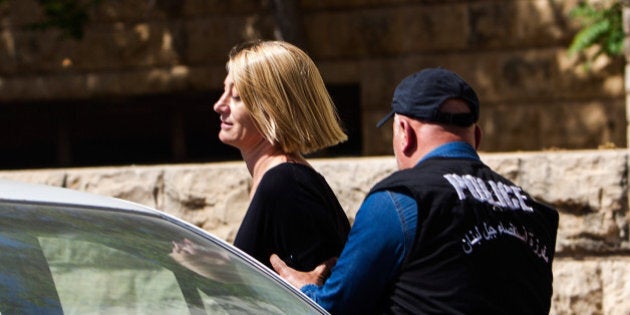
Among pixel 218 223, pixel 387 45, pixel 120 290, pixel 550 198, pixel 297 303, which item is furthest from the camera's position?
pixel 387 45

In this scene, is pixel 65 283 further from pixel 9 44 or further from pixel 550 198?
pixel 9 44

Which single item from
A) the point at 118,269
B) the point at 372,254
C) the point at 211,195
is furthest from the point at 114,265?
the point at 211,195

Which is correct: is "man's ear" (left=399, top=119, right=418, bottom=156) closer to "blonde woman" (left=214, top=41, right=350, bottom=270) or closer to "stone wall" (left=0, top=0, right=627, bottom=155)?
"blonde woman" (left=214, top=41, right=350, bottom=270)

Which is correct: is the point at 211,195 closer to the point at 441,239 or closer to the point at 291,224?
the point at 291,224

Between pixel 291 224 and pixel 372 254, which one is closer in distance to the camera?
pixel 372 254

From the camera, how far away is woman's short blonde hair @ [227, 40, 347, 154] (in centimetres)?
340

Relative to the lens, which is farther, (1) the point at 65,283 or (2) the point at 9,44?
(2) the point at 9,44

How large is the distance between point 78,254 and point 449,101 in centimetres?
100

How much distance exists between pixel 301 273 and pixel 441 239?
1.70 ft

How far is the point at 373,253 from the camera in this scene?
2.81 m

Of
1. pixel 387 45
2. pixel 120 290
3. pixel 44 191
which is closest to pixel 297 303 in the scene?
pixel 120 290

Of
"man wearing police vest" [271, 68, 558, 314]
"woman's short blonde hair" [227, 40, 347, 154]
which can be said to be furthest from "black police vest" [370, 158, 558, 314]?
"woman's short blonde hair" [227, 40, 347, 154]

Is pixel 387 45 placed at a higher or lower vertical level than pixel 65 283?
lower

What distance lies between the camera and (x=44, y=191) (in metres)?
2.84
